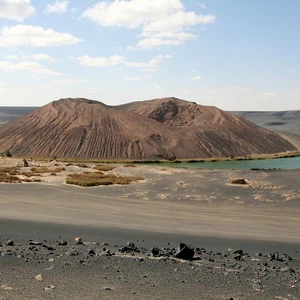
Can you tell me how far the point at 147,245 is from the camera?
14773 mm

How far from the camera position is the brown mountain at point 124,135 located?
87.2 meters

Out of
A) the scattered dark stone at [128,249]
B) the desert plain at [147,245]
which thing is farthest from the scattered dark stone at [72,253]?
the scattered dark stone at [128,249]

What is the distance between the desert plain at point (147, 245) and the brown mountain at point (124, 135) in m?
56.9

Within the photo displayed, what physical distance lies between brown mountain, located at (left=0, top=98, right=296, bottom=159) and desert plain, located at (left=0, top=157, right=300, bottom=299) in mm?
56858

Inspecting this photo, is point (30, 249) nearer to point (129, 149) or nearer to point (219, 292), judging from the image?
point (219, 292)

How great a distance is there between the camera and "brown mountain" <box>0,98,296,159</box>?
286 ft

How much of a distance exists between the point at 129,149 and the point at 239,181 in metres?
51.3

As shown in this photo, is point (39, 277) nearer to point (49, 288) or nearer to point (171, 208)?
point (49, 288)

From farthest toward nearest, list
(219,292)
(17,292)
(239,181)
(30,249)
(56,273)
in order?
(239,181)
(30,249)
(56,273)
(219,292)
(17,292)

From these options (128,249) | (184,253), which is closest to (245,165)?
(128,249)

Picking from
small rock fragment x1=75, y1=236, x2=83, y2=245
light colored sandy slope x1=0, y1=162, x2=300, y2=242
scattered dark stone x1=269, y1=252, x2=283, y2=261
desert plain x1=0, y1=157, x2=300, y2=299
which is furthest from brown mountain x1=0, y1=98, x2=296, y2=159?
scattered dark stone x1=269, y1=252, x2=283, y2=261

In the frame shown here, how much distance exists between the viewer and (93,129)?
310ft

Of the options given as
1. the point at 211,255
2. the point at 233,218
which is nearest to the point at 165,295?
the point at 211,255

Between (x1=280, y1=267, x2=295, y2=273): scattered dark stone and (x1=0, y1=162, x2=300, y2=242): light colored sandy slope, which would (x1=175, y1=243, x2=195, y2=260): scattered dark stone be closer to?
(x1=280, y1=267, x2=295, y2=273): scattered dark stone
